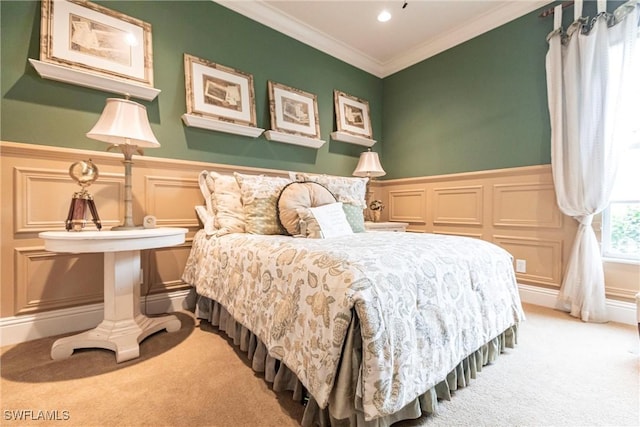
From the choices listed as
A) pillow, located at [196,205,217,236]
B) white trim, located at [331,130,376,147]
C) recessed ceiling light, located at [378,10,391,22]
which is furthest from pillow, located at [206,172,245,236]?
recessed ceiling light, located at [378,10,391,22]

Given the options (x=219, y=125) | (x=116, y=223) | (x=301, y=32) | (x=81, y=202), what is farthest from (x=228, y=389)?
(x=301, y=32)

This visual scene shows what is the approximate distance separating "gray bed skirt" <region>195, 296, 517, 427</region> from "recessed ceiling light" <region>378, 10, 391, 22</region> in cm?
296

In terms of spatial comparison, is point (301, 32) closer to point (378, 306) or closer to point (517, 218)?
point (517, 218)

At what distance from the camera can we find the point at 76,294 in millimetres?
1907

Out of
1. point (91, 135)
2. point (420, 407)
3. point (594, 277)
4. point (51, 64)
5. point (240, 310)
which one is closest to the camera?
point (420, 407)

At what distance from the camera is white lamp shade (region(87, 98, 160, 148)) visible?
62.7 inches

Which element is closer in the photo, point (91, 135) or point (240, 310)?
point (240, 310)

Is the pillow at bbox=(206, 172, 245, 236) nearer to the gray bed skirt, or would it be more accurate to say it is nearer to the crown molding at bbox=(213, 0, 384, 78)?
the gray bed skirt

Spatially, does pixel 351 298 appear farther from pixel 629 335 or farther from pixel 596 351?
pixel 629 335

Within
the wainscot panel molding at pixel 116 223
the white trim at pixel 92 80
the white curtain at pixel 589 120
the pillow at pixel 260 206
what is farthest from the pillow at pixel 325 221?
the white curtain at pixel 589 120

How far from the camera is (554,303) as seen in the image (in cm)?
239

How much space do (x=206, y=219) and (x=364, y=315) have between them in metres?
1.71

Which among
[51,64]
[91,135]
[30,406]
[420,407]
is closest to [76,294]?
[30,406]

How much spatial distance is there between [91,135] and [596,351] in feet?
10.7
